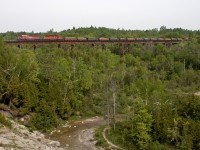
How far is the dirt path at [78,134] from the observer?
3947 centimetres

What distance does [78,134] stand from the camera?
44.6 metres

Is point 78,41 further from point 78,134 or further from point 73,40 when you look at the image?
point 78,134

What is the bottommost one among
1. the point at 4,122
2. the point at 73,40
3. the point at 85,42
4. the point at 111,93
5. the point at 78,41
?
the point at 4,122

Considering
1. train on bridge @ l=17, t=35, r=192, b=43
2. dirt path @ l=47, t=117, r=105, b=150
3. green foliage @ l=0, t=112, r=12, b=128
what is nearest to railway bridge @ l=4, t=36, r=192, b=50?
train on bridge @ l=17, t=35, r=192, b=43

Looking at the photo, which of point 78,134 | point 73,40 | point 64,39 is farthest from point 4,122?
point 73,40

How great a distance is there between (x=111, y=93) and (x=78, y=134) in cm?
897

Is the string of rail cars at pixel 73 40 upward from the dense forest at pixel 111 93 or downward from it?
upward

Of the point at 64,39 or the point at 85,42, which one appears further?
the point at 85,42

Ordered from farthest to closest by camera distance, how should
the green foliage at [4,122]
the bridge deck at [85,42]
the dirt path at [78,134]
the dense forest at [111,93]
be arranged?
the bridge deck at [85,42]
the dirt path at [78,134]
the dense forest at [111,93]
the green foliage at [4,122]

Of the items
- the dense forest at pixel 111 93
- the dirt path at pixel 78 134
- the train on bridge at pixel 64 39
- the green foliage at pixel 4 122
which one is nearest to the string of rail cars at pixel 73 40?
the train on bridge at pixel 64 39

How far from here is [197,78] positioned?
73.2m

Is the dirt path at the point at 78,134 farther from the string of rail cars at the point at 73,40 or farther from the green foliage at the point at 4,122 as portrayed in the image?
the string of rail cars at the point at 73,40

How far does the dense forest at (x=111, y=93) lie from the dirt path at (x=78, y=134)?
1.93 m

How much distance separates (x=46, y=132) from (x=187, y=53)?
2006 inches
